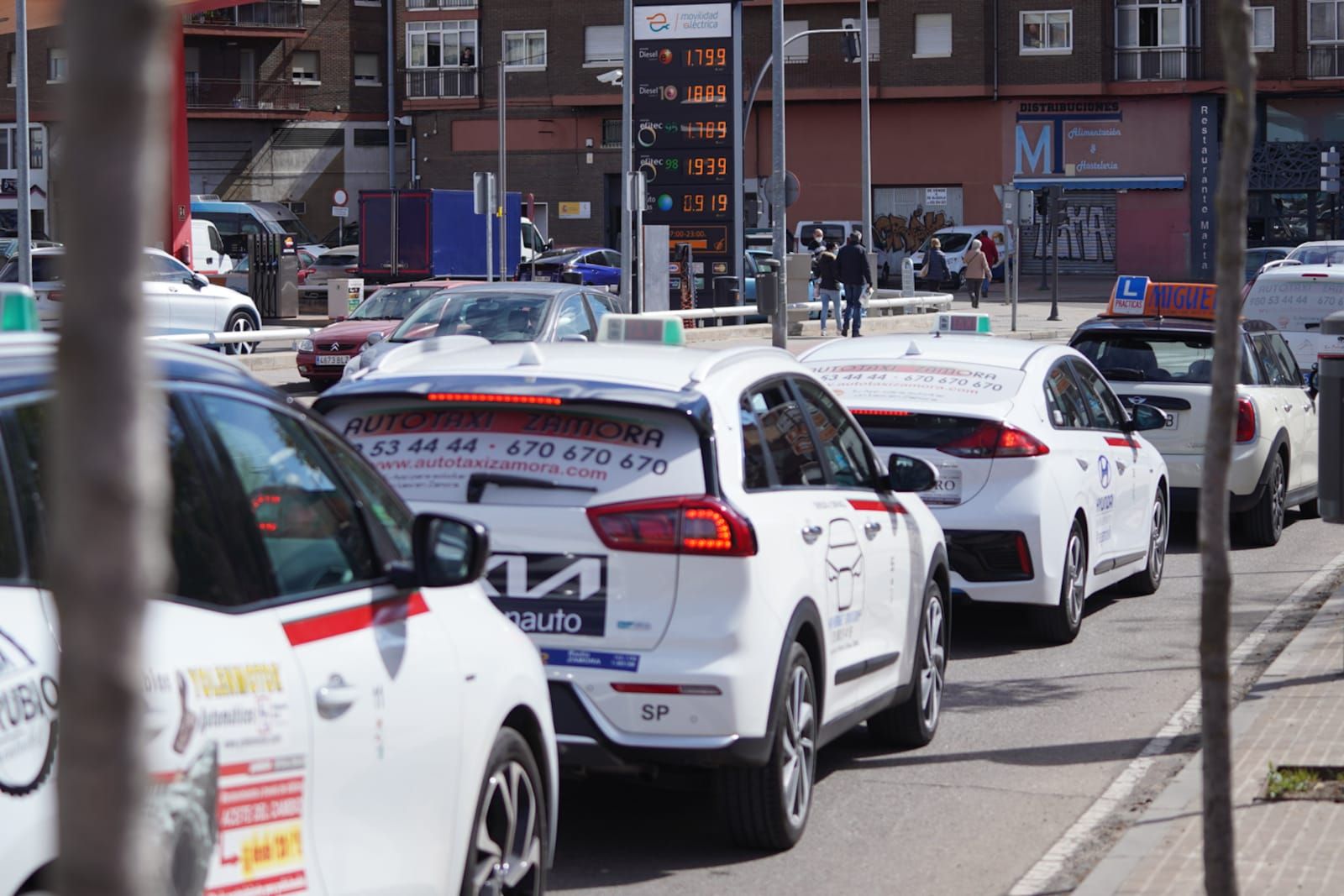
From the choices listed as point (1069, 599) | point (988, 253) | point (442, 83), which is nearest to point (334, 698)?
point (1069, 599)

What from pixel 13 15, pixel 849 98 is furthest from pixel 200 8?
pixel 849 98

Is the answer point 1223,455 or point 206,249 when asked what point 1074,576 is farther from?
point 206,249

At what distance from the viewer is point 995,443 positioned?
9523 mm

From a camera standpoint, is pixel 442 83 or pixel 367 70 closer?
pixel 442 83

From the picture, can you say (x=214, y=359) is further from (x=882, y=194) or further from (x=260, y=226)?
(x=882, y=194)

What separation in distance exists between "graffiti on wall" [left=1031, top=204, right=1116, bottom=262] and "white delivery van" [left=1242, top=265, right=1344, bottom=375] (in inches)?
1677

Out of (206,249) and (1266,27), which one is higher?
(1266,27)

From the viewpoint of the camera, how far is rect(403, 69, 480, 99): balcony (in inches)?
2645

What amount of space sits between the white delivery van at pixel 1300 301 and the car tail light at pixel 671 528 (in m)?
14.2

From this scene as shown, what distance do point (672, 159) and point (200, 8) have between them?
963 cm

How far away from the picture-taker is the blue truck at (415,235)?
4022cm

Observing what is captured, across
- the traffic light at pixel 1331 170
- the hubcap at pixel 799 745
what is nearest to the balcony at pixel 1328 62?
the traffic light at pixel 1331 170

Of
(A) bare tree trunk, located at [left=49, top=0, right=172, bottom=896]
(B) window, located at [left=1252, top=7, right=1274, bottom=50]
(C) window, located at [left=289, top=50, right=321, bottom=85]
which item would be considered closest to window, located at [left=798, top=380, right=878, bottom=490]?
(A) bare tree trunk, located at [left=49, top=0, right=172, bottom=896]

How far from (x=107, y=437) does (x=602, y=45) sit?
6537cm
